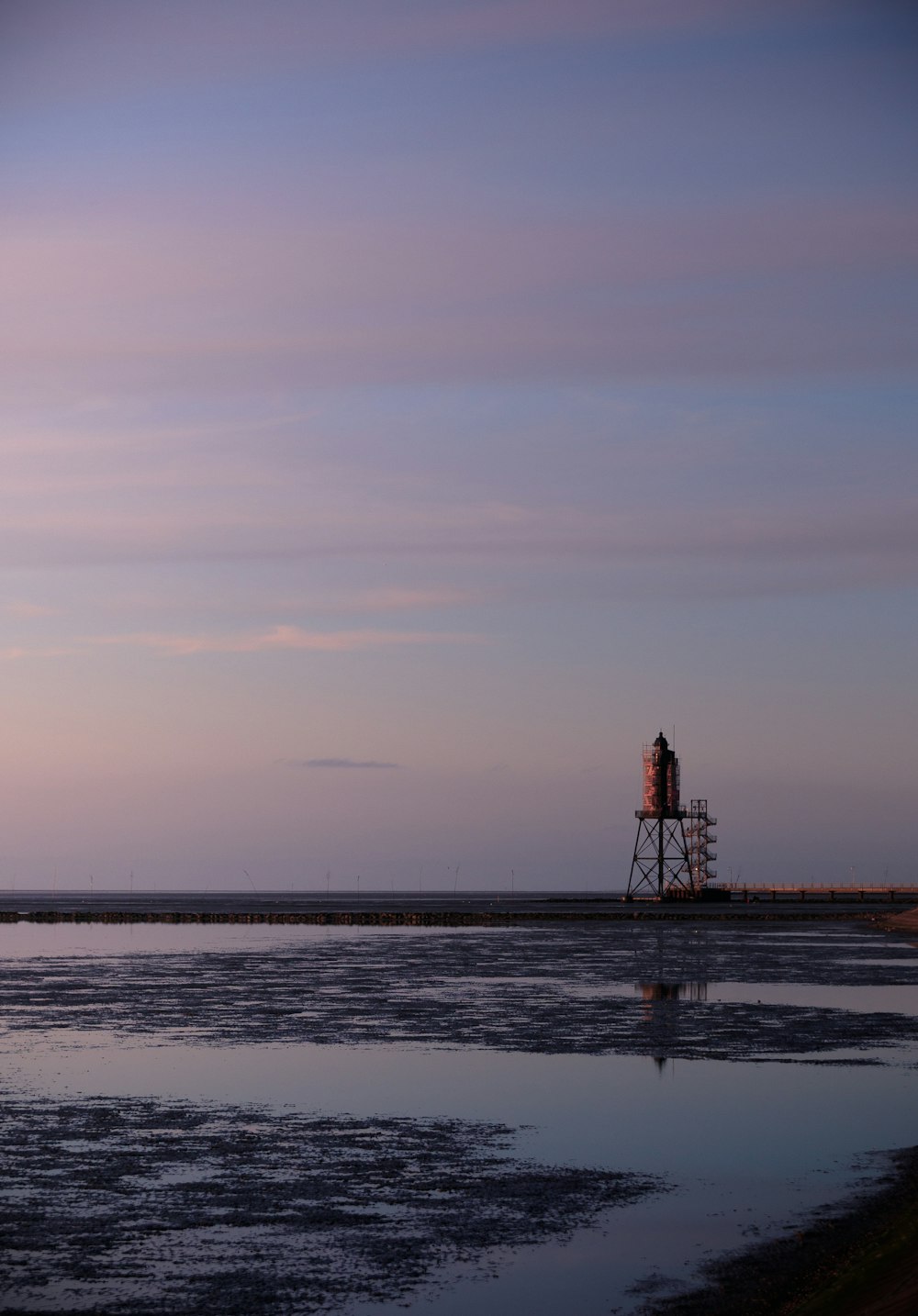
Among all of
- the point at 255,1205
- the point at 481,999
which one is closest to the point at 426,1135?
the point at 255,1205

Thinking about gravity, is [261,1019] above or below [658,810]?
below

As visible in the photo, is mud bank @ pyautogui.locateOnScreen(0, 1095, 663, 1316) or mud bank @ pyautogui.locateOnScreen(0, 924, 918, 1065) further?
mud bank @ pyautogui.locateOnScreen(0, 924, 918, 1065)

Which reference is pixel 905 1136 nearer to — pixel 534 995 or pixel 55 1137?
pixel 55 1137

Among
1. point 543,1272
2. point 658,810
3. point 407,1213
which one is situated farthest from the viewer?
point 658,810

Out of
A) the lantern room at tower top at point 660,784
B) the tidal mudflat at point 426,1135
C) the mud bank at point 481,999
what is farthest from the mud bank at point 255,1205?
the lantern room at tower top at point 660,784

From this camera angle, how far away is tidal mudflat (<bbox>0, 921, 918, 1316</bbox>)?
15.5 metres

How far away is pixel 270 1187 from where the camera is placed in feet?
62.5

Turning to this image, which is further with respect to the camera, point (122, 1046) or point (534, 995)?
point (534, 995)

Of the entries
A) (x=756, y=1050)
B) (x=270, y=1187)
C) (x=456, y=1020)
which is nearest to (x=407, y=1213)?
(x=270, y=1187)

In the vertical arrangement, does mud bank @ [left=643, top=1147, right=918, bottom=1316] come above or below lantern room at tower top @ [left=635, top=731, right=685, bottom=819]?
below

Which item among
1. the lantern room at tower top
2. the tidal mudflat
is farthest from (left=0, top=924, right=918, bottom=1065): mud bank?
the lantern room at tower top

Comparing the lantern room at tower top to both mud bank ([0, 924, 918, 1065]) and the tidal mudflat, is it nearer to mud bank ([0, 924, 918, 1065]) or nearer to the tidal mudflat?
mud bank ([0, 924, 918, 1065])

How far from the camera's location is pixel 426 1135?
23047 millimetres

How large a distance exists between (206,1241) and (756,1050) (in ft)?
61.4
